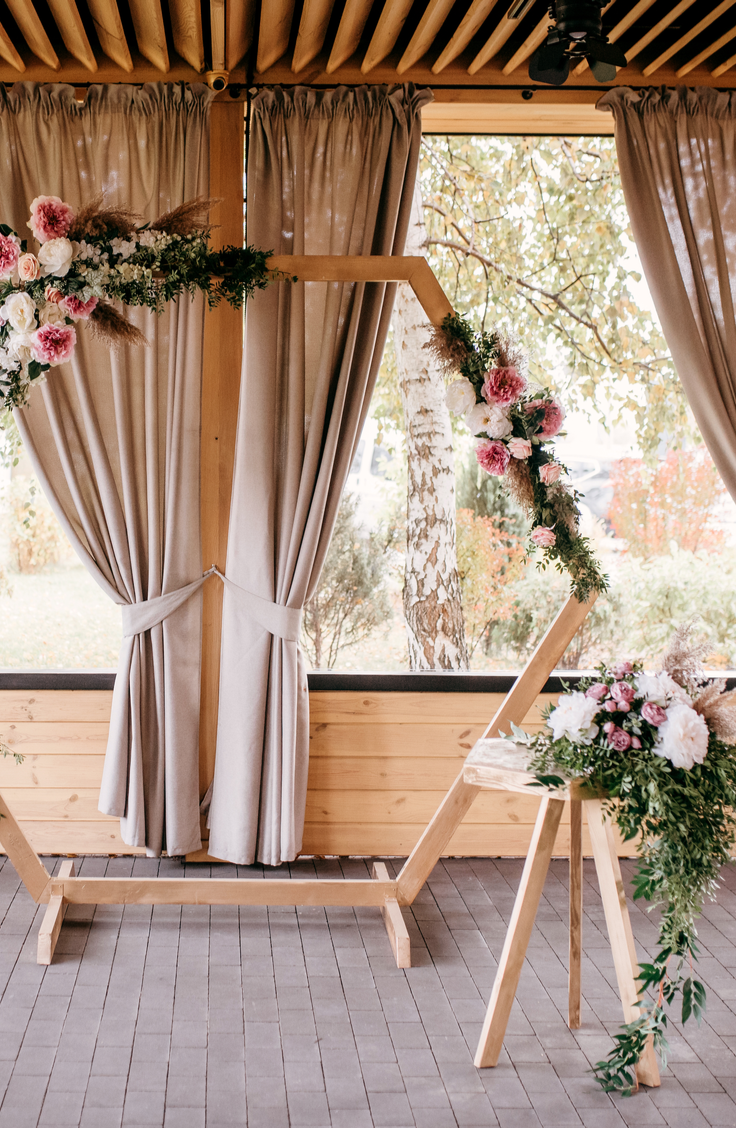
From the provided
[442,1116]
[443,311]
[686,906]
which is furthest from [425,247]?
[442,1116]

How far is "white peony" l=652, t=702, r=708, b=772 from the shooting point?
6.80ft

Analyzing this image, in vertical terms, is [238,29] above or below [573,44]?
above

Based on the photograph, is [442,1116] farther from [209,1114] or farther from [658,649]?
[658,649]

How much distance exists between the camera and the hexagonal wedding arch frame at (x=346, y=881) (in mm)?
2891

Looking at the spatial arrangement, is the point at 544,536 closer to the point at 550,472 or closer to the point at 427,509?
the point at 550,472

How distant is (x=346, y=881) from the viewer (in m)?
3.07

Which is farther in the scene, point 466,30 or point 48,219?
point 466,30

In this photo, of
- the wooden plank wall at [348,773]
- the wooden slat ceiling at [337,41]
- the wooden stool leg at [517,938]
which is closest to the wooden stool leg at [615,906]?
the wooden stool leg at [517,938]

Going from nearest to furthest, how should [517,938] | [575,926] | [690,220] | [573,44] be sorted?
[517,938], [575,926], [573,44], [690,220]

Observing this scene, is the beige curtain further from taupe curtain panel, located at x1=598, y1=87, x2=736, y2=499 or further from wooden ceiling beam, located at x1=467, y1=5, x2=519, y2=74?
taupe curtain panel, located at x1=598, y1=87, x2=736, y2=499

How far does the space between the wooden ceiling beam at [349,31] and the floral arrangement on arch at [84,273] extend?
951 mm

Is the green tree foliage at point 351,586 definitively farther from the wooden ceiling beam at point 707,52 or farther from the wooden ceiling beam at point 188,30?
the wooden ceiling beam at point 707,52

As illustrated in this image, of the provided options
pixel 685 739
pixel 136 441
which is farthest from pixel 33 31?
pixel 685 739

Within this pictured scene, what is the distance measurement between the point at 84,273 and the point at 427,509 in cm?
222
